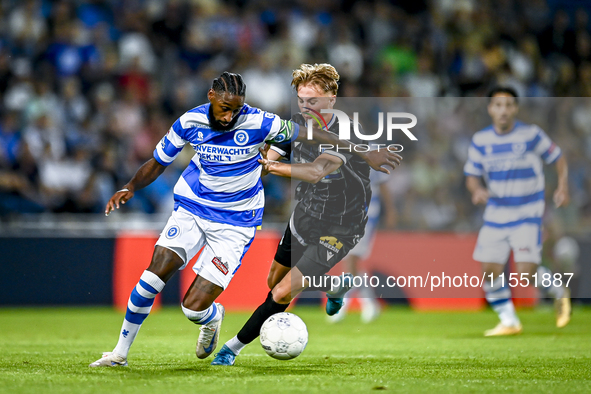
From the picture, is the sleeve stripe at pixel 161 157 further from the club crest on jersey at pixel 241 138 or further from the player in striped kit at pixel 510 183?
the player in striped kit at pixel 510 183

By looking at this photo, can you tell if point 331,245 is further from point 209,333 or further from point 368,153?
point 209,333

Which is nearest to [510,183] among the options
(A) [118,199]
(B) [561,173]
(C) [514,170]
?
(C) [514,170]

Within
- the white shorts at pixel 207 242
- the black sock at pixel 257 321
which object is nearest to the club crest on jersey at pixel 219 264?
the white shorts at pixel 207 242

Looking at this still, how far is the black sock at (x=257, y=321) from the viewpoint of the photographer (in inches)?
244

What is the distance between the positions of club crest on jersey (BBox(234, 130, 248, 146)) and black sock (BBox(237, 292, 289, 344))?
126 centimetres

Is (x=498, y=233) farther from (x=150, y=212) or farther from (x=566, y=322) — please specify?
(x=150, y=212)

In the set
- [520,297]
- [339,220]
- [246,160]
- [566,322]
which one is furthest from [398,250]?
[246,160]

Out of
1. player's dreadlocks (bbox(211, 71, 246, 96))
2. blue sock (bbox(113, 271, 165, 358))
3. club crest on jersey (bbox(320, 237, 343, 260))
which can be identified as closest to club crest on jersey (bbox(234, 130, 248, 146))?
player's dreadlocks (bbox(211, 71, 246, 96))

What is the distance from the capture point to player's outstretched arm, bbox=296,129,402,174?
19.7ft

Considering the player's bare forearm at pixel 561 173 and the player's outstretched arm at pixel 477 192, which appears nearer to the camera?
the player's outstretched arm at pixel 477 192

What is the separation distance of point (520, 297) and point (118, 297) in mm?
6227

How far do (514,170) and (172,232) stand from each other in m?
4.88

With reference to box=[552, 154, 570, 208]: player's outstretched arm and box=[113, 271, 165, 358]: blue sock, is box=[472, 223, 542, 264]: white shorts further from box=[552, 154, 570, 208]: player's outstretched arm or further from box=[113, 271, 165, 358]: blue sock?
box=[113, 271, 165, 358]: blue sock

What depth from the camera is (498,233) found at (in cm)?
924
